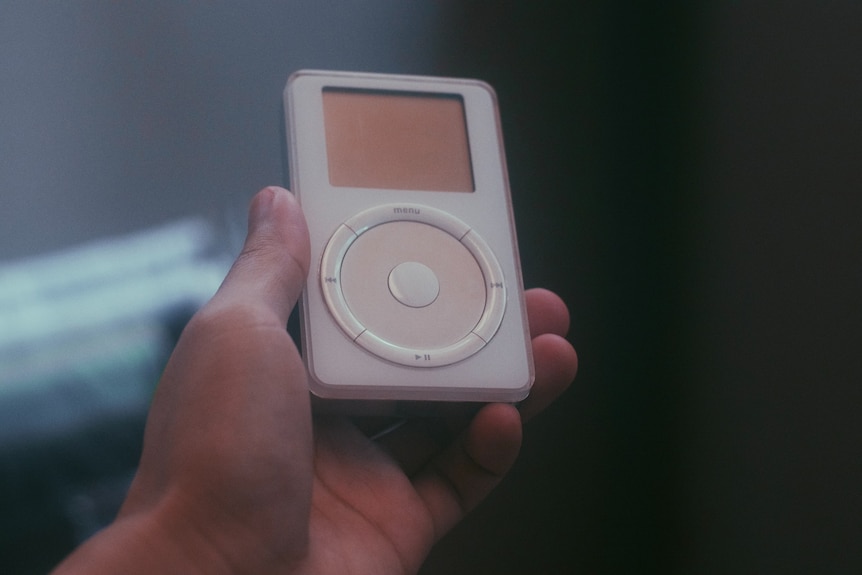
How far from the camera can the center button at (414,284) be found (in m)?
0.56

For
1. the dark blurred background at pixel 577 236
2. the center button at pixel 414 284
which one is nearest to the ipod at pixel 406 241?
the center button at pixel 414 284

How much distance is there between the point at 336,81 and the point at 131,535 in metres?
0.34

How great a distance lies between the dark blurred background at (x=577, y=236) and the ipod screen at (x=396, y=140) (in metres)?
0.16

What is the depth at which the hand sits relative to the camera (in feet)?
1.44

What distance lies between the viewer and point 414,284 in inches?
22.2

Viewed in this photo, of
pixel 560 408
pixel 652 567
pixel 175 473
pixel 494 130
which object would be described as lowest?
pixel 652 567

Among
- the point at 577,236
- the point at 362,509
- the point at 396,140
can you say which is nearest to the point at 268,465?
the point at 362,509

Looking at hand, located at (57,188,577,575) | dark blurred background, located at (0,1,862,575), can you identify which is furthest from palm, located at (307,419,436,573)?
dark blurred background, located at (0,1,862,575)

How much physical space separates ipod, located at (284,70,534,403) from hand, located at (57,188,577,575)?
0.10 ft

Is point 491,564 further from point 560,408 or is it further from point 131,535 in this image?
point 131,535

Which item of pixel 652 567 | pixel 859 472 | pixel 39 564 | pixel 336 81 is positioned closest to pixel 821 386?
pixel 859 472

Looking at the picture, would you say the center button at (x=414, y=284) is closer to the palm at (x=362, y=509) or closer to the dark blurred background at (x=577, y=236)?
the palm at (x=362, y=509)

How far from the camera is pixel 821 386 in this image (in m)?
0.61

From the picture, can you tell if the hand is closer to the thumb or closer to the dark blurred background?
the thumb
